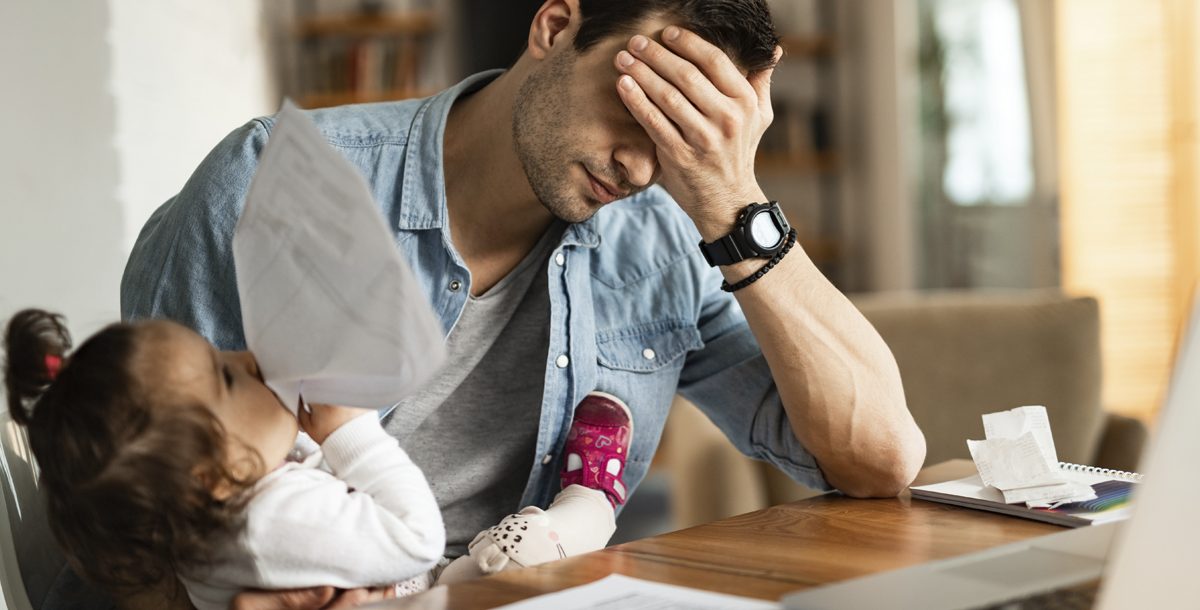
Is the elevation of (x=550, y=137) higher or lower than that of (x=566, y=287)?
higher

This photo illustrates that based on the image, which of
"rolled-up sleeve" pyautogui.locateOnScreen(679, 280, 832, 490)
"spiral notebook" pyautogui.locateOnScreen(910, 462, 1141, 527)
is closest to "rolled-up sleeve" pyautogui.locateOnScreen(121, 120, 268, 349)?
"rolled-up sleeve" pyautogui.locateOnScreen(679, 280, 832, 490)

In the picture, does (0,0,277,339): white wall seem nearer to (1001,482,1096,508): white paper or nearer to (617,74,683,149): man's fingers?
(617,74,683,149): man's fingers

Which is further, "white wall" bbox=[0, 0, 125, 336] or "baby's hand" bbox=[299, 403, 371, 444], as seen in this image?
"white wall" bbox=[0, 0, 125, 336]

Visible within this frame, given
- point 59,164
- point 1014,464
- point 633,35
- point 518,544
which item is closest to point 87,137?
point 59,164

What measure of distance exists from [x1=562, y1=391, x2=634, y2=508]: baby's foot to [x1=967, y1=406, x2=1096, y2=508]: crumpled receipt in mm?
389

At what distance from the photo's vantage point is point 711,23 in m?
1.17

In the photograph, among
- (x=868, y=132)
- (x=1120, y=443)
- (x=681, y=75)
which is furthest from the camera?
(x=868, y=132)

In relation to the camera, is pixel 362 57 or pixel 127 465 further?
pixel 362 57

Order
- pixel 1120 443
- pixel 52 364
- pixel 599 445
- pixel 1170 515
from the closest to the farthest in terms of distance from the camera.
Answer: pixel 1170 515
pixel 52 364
pixel 599 445
pixel 1120 443

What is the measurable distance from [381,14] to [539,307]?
13.4 feet

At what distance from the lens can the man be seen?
1132 mm

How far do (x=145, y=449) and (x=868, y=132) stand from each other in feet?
15.1

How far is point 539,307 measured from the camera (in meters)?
1.30

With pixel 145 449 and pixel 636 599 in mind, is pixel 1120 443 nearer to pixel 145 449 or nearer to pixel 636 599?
pixel 636 599
